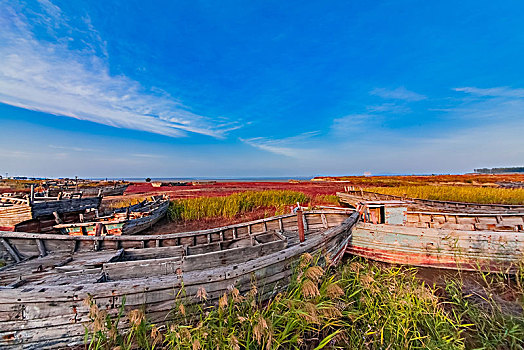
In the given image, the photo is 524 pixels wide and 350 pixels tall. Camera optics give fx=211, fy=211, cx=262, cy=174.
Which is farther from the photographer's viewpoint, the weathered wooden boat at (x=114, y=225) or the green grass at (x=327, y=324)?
the weathered wooden boat at (x=114, y=225)

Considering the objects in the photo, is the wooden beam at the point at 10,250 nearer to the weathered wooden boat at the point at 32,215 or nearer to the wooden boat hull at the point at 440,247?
the weathered wooden boat at the point at 32,215

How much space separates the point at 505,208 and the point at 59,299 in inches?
791

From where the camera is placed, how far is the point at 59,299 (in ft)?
9.62

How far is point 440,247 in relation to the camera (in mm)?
6480

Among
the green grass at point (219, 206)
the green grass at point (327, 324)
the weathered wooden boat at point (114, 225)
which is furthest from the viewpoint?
the green grass at point (219, 206)

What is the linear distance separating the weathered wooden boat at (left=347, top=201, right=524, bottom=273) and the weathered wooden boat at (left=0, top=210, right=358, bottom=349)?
46.0 inches

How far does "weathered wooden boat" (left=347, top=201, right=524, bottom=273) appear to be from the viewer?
6066mm

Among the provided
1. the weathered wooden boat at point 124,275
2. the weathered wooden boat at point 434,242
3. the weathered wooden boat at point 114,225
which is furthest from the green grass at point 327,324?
the weathered wooden boat at point 114,225

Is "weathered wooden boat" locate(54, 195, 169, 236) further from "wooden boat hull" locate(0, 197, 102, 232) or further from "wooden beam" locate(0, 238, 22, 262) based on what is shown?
"wooden beam" locate(0, 238, 22, 262)

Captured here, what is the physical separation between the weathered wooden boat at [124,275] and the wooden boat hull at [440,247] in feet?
3.61

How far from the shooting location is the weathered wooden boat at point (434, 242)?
19.9 ft

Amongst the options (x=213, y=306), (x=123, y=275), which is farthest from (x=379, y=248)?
(x=123, y=275)

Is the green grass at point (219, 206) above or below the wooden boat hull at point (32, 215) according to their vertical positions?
below

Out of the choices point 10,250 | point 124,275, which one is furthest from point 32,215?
point 124,275
